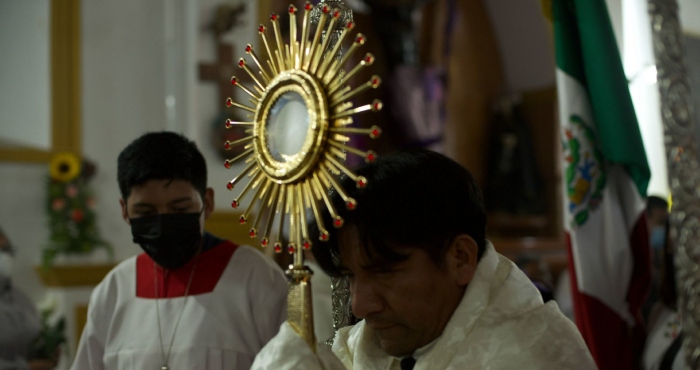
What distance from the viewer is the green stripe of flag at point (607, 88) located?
345 cm

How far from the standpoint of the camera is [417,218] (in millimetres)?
1630

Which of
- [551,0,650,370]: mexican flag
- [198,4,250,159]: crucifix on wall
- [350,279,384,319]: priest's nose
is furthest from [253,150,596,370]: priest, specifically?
[198,4,250,159]: crucifix on wall

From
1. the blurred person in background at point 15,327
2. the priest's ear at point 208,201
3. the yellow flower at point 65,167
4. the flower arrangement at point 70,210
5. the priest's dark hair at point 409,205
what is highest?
the priest's dark hair at point 409,205

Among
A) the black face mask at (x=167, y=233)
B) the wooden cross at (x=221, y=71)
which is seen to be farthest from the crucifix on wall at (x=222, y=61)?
the black face mask at (x=167, y=233)

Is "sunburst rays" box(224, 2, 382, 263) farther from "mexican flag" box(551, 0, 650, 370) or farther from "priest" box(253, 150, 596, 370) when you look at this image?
"mexican flag" box(551, 0, 650, 370)

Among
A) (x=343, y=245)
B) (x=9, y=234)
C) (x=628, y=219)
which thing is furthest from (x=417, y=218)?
(x=9, y=234)

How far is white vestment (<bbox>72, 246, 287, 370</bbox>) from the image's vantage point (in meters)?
2.53

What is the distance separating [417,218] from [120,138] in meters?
5.33

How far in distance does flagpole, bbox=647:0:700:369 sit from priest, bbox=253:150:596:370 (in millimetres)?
1797

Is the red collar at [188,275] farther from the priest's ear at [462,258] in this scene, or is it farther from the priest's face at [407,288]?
the priest's ear at [462,258]

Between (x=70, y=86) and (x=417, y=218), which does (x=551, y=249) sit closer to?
(x=70, y=86)

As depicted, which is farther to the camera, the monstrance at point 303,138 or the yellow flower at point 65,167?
the yellow flower at point 65,167

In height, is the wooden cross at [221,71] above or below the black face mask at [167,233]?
above

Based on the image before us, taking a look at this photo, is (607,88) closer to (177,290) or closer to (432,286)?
(177,290)
